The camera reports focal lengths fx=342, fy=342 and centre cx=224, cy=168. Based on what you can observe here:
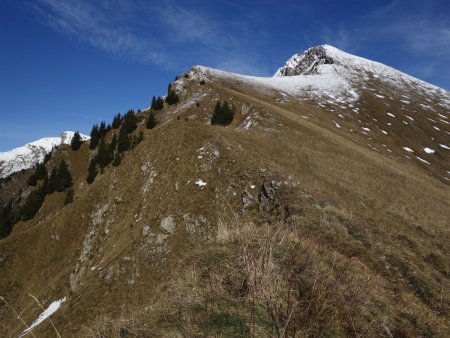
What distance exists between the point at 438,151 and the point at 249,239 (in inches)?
3100

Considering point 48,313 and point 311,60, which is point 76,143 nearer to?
point 48,313

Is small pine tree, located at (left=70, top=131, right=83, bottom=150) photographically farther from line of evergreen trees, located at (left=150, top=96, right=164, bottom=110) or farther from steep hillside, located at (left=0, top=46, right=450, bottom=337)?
steep hillside, located at (left=0, top=46, right=450, bottom=337)

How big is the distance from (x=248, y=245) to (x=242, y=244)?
110 cm

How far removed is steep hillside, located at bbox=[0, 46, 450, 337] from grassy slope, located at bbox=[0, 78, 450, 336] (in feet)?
0.20

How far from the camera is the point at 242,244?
6.45m

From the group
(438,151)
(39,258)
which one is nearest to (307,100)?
(438,151)

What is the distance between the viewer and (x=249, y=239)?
781 cm

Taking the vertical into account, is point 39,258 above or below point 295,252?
below

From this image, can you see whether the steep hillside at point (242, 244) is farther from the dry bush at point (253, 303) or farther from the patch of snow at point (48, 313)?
the patch of snow at point (48, 313)

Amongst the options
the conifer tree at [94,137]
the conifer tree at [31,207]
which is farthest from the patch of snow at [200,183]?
the conifer tree at [94,137]

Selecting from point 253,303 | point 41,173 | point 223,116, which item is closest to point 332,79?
point 223,116

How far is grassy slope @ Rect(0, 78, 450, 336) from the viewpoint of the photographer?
582 cm

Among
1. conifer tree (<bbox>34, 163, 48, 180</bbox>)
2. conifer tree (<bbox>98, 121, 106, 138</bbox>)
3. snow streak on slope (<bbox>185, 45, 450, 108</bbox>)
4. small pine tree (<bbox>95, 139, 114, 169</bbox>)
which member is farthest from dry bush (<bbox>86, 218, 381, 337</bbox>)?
conifer tree (<bbox>34, 163, 48, 180</bbox>)

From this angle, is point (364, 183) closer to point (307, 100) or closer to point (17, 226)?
point (307, 100)
